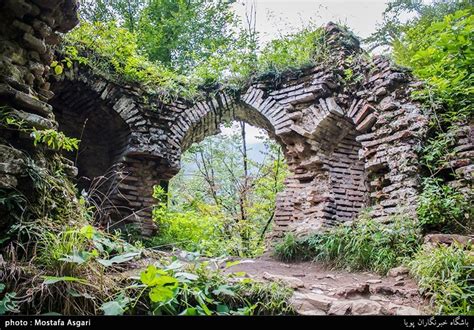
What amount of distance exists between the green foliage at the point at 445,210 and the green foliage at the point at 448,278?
25.9 inches

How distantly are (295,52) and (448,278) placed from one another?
5.30m

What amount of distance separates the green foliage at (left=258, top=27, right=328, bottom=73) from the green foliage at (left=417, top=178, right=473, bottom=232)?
3604 millimetres

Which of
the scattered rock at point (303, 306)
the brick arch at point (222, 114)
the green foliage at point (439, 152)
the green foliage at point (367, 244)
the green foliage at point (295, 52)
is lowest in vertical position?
the scattered rock at point (303, 306)

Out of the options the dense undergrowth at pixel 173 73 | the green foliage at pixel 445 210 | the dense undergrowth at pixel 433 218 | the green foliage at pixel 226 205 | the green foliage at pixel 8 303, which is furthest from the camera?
the green foliage at pixel 226 205

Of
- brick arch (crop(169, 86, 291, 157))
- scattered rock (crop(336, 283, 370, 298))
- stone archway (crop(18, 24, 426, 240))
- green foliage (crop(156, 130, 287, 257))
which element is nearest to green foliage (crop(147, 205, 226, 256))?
green foliage (crop(156, 130, 287, 257))

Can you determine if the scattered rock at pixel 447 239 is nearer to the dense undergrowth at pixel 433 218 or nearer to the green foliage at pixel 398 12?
the dense undergrowth at pixel 433 218

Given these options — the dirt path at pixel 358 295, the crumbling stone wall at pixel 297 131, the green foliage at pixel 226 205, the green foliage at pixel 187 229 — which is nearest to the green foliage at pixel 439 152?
the crumbling stone wall at pixel 297 131

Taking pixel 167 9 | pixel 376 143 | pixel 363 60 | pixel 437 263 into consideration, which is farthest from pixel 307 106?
pixel 167 9

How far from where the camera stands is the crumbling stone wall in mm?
5160

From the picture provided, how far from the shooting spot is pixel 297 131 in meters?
6.54

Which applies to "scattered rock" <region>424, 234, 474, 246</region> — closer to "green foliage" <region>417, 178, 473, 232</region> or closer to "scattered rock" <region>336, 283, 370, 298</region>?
"green foliage" <region>417, 178, 473, 232</region>

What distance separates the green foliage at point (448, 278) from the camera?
2562 mm
